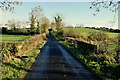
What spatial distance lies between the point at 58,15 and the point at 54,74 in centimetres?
8239

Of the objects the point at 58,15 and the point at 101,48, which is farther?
the point at 58,15

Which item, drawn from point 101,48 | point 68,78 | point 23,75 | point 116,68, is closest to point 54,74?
point 68,78

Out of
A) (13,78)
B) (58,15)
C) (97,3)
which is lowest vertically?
(13,78)

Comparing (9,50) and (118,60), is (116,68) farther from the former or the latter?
(9,50)

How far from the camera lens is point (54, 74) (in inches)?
408

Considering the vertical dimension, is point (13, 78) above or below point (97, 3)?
below

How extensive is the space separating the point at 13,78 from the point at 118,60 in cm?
855

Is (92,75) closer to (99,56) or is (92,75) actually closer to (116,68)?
(116,68)

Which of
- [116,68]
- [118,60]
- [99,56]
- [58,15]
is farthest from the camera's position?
[58,15]

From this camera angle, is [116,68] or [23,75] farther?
[116,68]

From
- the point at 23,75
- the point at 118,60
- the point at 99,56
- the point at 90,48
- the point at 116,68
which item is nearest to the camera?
the point at 23,75

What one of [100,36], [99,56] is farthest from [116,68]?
[100,36]

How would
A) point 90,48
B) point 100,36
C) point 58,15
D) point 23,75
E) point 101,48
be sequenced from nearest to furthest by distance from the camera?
point 23,75
point 101,48
point 90,48
point 100,36
point 58,15

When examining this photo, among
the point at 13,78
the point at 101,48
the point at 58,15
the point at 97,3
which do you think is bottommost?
the point at 13,78
